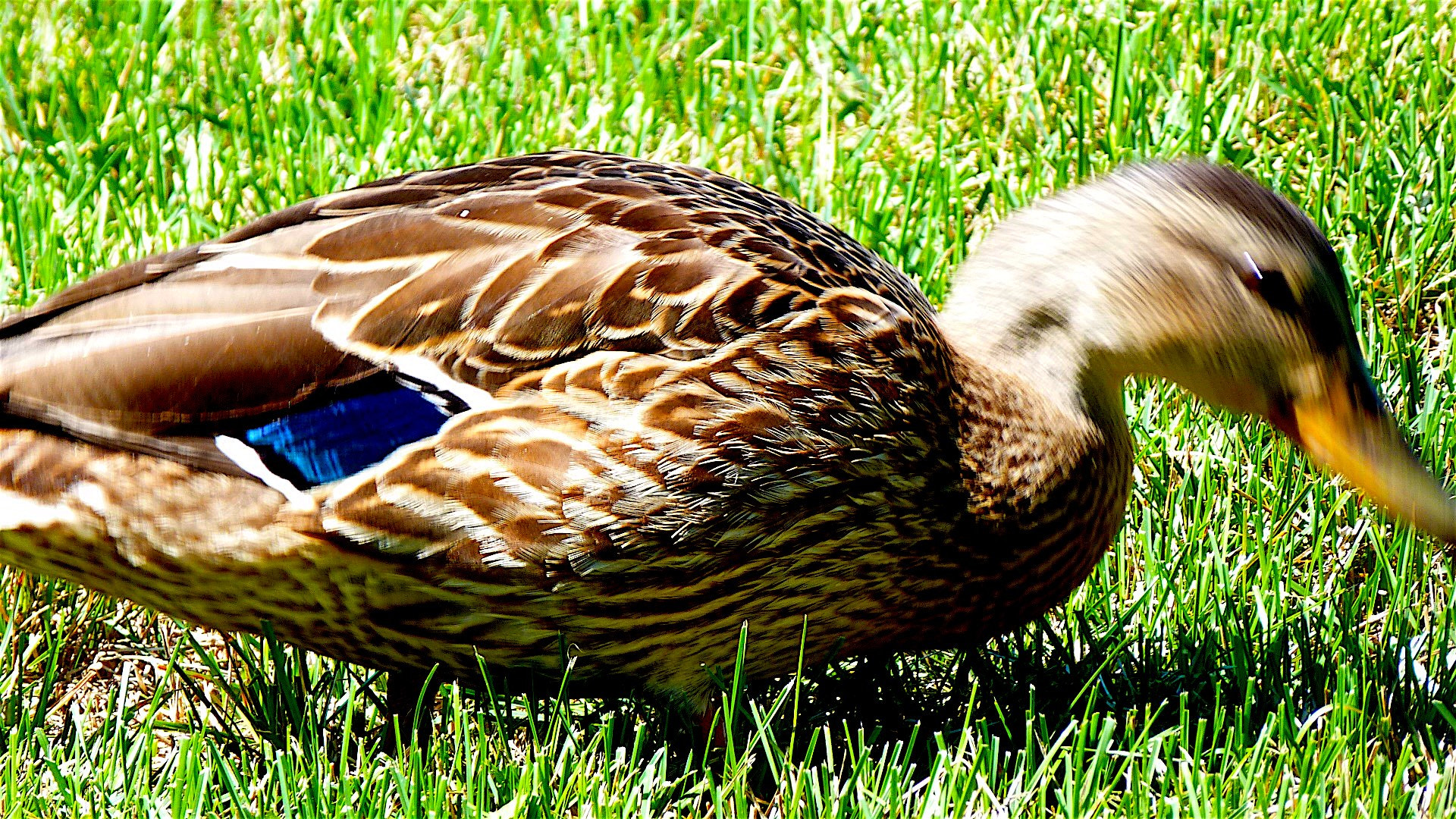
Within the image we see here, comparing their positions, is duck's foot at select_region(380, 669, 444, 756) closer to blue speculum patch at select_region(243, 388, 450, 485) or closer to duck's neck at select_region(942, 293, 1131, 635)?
blue speculum patch at select_region(243, 388, 450, 485)

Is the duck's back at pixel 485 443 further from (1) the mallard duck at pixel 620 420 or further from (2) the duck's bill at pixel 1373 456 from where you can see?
(2) the duck's bill at pixel 1373 456

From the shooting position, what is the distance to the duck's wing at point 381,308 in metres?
3.09

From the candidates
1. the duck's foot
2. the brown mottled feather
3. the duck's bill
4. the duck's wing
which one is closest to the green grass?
the duck's foot

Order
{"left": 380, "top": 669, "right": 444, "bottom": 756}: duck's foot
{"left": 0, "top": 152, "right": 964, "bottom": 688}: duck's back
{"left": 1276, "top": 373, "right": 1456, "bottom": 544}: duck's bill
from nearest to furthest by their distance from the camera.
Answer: {"left": 0, "top": 152, "right": 964, "bottom": 688}: duck's back < {"left": 1276, "top": 373, "right": 1456, "bottom": 544}: duck's bill < {"left": 380, "top": 669, "right": 444, "bottom": 756}: duck's foot

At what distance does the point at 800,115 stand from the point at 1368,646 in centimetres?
266

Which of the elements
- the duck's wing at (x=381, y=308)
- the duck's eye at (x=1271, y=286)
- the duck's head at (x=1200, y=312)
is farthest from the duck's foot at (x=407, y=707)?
the duck's eye at (x=1271, y=286)

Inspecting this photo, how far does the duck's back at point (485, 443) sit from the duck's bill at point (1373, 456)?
0.74 metres

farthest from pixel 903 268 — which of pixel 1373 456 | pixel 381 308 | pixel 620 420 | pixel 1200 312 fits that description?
pixel 381 308

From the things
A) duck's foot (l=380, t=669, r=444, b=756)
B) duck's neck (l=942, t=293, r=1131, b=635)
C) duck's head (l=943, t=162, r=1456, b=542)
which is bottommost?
duck's foot (l=380, t=669, r=444, b=756)

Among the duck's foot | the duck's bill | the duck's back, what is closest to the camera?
the duck's back

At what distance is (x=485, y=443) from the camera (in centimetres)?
306

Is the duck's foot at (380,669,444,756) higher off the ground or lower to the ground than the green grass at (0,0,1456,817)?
lower

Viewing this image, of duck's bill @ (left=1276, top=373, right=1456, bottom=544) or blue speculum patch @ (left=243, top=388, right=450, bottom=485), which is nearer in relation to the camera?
blue speculum patch @ (left=243, top=388, right=450, bottom=485)

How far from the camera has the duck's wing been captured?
3.09 m
